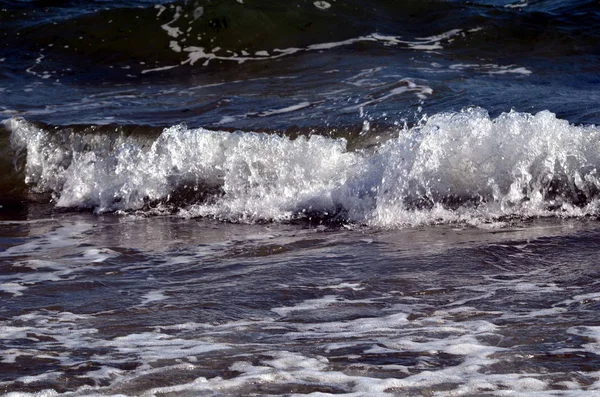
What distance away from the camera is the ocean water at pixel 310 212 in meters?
3.32

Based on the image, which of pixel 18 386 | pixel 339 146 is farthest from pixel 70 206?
pixel 18 386

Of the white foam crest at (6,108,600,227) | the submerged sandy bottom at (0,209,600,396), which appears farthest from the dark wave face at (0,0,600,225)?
the submerged sandy bottom at (0,209,600,396)

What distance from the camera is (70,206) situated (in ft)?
22.5

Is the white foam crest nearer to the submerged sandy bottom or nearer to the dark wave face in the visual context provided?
the dark wave face

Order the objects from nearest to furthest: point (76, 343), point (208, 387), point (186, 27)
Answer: point (208, 387)
point (76, 343)
point (186, 27)

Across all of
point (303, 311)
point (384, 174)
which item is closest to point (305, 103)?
point (384, 174)

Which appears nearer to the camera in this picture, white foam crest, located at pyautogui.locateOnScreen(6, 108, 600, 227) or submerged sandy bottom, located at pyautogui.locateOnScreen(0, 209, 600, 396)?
submerged sandy bottom, located at pyautogui.locateOnScreen(0, 209, 600, 396)

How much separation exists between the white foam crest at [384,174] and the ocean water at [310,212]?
14 mm

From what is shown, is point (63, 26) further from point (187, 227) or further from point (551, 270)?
point (551, 270)

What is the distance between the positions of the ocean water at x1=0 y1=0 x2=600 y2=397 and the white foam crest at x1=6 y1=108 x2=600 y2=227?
1 cm

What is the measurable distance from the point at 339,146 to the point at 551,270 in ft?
8.22

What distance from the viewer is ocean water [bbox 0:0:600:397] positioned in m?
3.32

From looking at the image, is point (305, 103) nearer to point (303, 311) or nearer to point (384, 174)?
point (384, 174)

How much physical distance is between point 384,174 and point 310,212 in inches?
20.7
